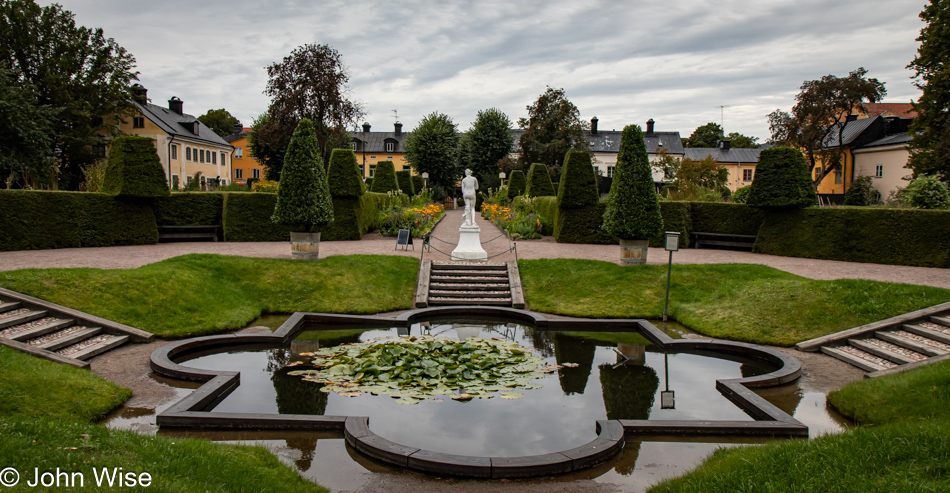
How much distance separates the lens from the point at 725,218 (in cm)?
1959

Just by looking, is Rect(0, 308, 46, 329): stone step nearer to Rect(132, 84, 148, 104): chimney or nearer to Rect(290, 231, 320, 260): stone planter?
Rect(290, 231, 320, 260): stone planter

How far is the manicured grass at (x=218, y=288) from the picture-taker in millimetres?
9992

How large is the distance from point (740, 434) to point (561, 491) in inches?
95.1

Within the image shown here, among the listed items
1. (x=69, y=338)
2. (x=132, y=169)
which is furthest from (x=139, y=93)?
(x=69, y=338)

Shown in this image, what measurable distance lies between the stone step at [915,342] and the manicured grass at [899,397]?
4.60 feet

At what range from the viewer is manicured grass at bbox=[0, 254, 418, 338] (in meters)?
9.99

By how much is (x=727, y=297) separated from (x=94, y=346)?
11.3 m

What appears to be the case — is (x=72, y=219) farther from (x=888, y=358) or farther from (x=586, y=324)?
(x=888, y=358)

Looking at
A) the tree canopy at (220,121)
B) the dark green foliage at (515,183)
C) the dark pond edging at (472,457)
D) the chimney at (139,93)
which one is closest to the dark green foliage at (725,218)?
the dark pond edging at (472,457)

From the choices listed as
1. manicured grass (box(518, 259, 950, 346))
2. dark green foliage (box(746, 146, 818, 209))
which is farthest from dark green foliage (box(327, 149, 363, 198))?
dark green foliage (box(746, 146, 818, 209))

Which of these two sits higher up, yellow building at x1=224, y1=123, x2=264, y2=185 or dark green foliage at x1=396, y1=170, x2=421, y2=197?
yellow building at x1=224, y1=123, x2=264, y2=185

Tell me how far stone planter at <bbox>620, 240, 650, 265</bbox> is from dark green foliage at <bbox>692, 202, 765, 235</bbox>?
6.64m

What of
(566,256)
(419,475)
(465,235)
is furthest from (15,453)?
(566,256)

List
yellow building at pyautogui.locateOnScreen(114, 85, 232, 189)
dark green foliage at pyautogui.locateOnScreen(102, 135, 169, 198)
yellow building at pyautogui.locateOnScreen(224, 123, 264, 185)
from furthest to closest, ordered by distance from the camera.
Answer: yellow building at pyautogui.locateOnScreen(224, 123, 264, 185) < yellow building at pyautogui.locateOnScreen(114, 85, 232, 189) < dark green foliage at pyautogui.locateOnScreen(102, 135, 169, 198)
